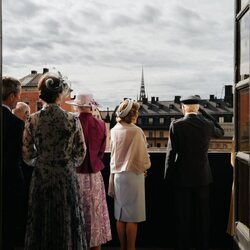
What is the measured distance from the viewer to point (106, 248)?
375cm

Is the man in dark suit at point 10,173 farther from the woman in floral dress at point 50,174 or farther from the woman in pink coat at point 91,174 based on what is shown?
the woman in pink coat at point 91,174

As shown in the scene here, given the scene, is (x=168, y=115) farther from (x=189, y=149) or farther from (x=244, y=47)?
(x=244, y=47)

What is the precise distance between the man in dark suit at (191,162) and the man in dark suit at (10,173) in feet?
3.83

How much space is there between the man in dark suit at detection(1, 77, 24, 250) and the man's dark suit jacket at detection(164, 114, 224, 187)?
117 centimetres

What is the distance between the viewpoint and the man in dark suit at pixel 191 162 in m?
3.24

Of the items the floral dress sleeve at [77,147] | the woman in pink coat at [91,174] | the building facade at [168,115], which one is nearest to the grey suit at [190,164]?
the building facade at [168,115]

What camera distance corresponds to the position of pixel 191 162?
325cm

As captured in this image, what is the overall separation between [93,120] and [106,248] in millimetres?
1240

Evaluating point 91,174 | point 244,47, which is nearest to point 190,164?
point 91,174

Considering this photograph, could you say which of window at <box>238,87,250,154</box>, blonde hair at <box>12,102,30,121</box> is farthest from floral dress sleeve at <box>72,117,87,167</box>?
window at <box>238,87,250,154</box>

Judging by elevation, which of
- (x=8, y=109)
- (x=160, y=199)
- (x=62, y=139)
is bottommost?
(x=160, y=199)

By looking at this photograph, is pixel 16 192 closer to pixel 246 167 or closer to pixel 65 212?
pixel 65 212

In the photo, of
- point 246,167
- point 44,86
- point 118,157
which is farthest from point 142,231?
point 246,167

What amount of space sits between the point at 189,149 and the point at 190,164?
0.11 metres
